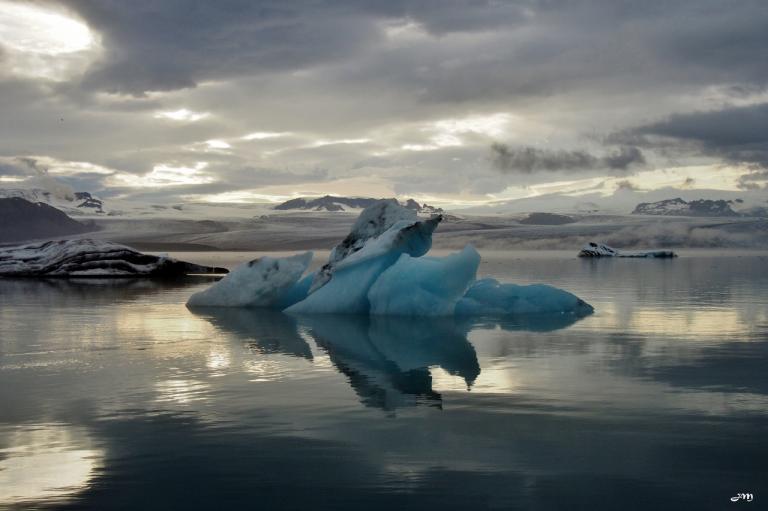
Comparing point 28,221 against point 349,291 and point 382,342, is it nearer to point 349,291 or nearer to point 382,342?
point 349,291

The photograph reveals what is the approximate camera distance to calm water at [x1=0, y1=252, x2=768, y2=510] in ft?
17.0

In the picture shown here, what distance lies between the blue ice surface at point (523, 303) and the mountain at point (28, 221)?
175 meters

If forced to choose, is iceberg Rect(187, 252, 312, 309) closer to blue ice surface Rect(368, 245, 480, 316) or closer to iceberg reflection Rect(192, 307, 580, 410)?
iceberg reflection Rect(192, 307, 580, 410)

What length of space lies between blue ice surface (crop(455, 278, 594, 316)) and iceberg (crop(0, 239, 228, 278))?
21.0m

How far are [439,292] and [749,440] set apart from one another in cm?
1011

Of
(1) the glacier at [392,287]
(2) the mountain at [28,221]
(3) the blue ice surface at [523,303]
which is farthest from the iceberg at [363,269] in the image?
(2) the mountain at [28,221]

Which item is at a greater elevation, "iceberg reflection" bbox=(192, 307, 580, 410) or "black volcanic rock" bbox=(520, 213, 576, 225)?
"black volcanic rock" bbox=(520, 213, 576, 225)

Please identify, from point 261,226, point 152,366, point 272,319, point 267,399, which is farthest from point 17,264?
point 261,226

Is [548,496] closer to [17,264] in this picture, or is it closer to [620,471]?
[620,471]

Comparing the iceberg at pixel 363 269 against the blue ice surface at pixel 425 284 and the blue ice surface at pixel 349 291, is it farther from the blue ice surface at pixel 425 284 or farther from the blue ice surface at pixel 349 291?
the blue ice surface at pixel 425 284

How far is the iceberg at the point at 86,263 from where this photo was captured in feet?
112

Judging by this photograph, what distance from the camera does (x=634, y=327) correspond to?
1405cm

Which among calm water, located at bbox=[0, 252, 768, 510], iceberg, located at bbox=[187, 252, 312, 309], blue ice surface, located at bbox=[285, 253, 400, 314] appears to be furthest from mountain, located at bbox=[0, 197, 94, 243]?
calm water, located at bbox=[0, 252, 768, 510]

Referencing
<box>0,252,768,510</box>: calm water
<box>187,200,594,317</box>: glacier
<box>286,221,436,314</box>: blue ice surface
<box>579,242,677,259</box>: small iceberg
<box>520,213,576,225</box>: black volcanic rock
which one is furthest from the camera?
<box>520,213,576,225</box>: black volcanic rock
